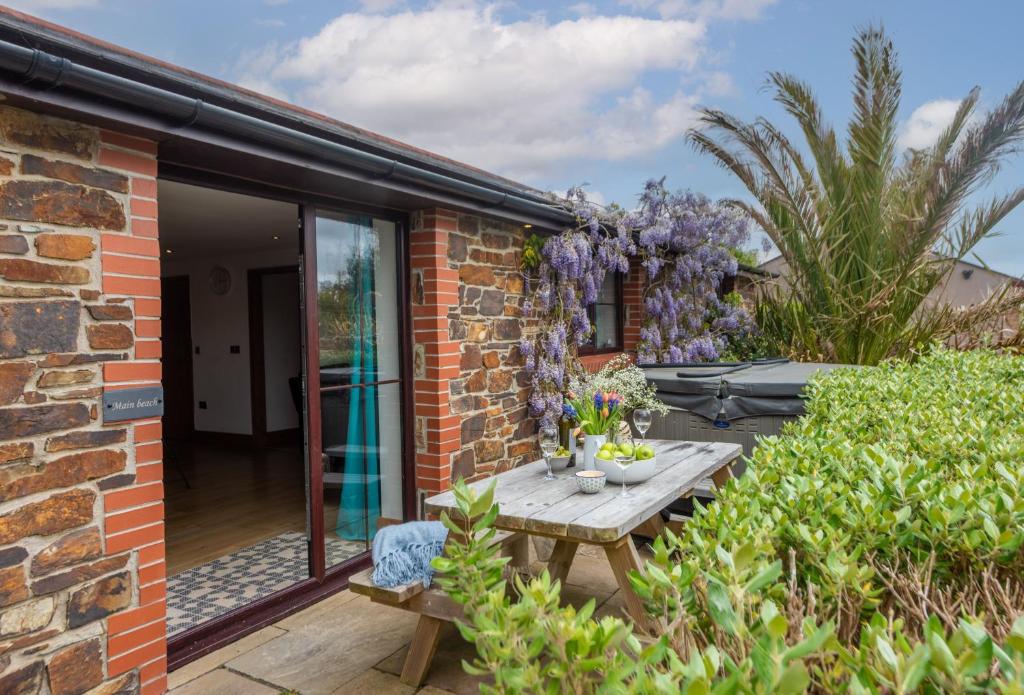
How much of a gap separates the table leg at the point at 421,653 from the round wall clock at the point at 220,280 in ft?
21.6

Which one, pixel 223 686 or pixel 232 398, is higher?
pixel 232 398

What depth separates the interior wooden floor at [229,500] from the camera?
4562 mm

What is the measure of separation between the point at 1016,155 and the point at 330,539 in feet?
24.3

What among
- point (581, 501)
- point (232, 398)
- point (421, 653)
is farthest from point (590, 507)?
point (232, 398)

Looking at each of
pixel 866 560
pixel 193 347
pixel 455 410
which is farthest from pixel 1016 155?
pixel 193 347

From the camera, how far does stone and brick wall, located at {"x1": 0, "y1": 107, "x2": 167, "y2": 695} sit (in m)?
2.33

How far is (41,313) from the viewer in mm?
2416

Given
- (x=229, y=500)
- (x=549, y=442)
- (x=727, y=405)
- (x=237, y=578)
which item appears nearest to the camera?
(x=549, y=442)

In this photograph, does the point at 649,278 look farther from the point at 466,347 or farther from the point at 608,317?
the point at 466,347

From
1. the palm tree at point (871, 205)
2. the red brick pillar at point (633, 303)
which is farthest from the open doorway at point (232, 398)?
the palm tree at point (871, 205)

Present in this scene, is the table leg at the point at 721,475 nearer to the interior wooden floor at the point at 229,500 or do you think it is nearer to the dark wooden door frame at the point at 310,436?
the dark wooden door frame at the point at 310,436

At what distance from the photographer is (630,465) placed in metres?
3.03

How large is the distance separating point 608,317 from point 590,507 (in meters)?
4.52

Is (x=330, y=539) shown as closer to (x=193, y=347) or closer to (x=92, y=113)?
(x=92, y=113)
